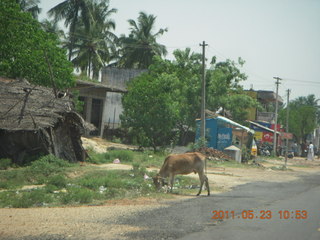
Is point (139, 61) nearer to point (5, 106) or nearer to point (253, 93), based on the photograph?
point (253, 93)

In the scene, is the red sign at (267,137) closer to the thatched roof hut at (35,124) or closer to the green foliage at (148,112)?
the green foliage at (148,112)

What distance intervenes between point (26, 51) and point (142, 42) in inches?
1118

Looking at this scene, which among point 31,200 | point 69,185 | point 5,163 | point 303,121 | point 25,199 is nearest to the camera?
point 25,199

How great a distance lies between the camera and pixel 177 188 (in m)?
14.0

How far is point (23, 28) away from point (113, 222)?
16.0 metres

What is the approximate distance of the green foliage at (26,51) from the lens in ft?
66.2

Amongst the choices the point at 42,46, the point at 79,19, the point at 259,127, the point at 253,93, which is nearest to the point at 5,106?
the point at 42,46

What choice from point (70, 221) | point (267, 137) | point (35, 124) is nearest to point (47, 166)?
point (35, 124)

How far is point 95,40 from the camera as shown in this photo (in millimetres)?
43656

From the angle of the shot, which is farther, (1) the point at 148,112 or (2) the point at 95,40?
(2) the point at 95,40

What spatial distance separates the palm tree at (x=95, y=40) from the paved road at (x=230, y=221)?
113ft

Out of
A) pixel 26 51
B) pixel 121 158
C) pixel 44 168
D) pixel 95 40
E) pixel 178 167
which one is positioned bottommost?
pixel 44 168

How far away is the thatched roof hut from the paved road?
793 cm

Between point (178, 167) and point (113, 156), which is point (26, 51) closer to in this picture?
point (113, 156)
